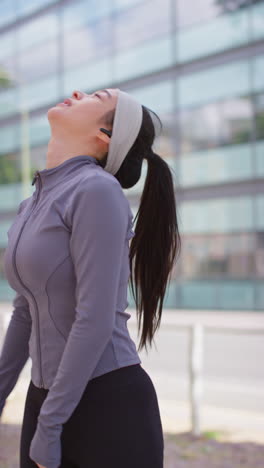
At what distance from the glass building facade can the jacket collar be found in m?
12.6

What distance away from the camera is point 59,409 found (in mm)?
996

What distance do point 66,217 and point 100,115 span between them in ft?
0.92

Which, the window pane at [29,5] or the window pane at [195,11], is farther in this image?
the window pane at [29,5]

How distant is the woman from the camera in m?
1.00

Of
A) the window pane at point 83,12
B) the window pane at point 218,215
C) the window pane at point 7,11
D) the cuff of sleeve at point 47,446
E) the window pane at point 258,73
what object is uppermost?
the window pane at point 7,11

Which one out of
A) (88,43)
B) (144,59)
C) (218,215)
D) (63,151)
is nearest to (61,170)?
(63,151)

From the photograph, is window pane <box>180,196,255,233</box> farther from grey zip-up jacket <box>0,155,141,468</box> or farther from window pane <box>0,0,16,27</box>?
grey zip-up jacket <box>0,155,141,468</box>

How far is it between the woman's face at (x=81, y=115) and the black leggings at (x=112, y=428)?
497 millimetres

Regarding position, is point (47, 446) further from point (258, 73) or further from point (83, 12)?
point (83, 12)

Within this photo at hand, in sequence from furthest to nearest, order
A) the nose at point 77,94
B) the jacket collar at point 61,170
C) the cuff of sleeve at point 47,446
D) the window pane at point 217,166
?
the window pane at point 217,166
the nose at point 77,94
the jacket collar at point 61,170
the cuff of sleeve at point 47,446

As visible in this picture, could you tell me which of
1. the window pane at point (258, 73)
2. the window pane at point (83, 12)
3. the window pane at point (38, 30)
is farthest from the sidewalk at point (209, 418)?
the window pane at point (38, 30)

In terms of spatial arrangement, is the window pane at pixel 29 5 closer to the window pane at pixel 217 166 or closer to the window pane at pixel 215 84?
the window pane at pixel 215 84

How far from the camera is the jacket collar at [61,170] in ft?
3.83

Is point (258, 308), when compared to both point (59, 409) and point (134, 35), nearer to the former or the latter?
point (134, 35)
